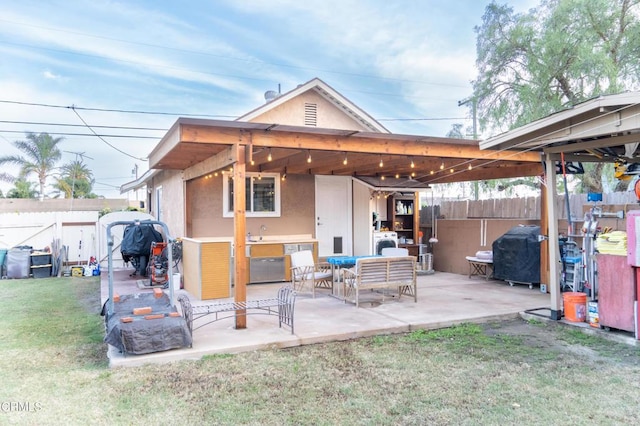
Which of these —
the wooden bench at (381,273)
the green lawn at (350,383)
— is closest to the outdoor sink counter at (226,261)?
the wooden bench at (381,273)

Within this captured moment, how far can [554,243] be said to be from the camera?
5.95 meters

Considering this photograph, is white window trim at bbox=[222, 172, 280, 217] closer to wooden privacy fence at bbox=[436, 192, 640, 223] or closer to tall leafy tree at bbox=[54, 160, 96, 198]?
wooden privacy fence at bbox=[436, 192, 640, 223]

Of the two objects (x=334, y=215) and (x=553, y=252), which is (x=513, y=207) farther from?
(x=553, y=252)

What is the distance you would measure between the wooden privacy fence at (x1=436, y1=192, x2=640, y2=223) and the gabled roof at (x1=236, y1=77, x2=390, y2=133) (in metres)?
2.88

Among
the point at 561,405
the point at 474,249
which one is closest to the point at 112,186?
the point at 474,249

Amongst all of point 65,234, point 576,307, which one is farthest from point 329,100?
point 65,234

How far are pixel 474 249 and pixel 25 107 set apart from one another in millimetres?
18532

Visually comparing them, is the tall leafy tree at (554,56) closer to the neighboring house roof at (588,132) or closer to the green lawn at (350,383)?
the neighboring house roof at (588,132)

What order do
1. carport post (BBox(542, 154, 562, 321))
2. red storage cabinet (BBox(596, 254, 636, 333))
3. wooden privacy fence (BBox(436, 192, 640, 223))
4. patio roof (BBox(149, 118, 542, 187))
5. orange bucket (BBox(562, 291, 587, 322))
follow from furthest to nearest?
1. wooden privacy fence (BBox(436, 192, 640, 223))
2. carport post (BBox(542, 154, 562, 321))
3. orange bucket (BBox(562, 291, 587, 322))
4. patio roof (BBox(149, 118, 542, 187))
5. red storage cabinet (BBox(596, 254, 636, 333))

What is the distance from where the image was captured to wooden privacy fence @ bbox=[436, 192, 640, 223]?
7.96 m

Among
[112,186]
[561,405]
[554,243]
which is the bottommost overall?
[561,405]

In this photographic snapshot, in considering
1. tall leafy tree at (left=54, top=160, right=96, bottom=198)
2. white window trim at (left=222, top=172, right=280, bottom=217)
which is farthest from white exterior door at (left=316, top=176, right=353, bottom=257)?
tall leafy tree at (left=54, top=160, right=96, bottom=198)

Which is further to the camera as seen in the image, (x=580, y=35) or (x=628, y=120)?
(x=580, y=35)

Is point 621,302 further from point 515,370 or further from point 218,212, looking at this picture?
point 218,212
